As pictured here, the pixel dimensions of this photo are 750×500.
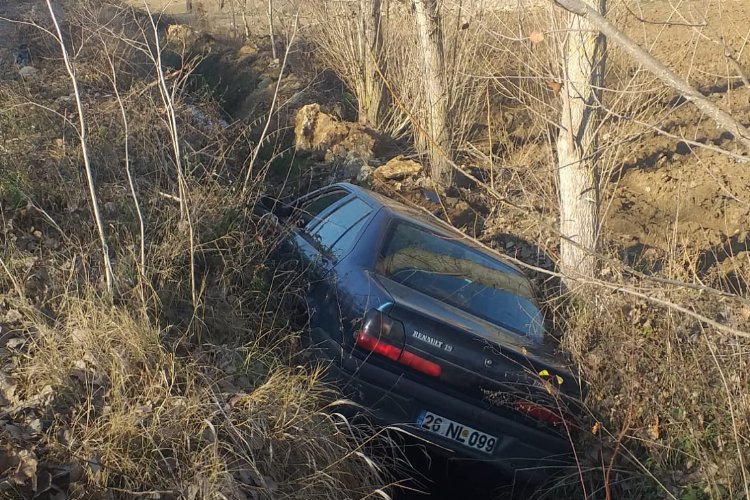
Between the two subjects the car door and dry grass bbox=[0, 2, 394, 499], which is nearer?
dry grass bbox=[0, 2, 394, 499]

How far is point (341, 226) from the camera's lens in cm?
549

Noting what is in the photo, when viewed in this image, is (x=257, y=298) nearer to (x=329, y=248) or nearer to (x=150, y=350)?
(x=329, y=248)

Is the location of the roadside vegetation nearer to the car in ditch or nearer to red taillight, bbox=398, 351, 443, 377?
the car in ditch

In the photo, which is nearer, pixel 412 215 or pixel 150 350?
pixel 150 350

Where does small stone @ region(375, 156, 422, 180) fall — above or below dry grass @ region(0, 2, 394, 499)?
below

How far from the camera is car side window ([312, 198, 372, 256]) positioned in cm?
515

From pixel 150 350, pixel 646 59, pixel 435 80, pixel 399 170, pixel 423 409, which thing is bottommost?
pixel 399 170

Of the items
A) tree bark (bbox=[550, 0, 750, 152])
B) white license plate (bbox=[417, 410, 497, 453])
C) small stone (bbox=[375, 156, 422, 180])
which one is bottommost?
small stone (bbox=[375, 156, 422, 180])

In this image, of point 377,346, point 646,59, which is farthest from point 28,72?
point 646,59

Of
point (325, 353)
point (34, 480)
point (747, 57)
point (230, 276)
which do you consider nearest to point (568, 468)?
point (325, 353)

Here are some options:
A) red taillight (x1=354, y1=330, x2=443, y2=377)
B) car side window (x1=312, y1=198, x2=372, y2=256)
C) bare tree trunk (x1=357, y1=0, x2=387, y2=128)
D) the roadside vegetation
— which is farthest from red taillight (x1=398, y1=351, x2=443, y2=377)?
bare tree trunk (x1=357, y1=0, x2=387, y2=128)

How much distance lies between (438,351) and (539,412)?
74 centimetres

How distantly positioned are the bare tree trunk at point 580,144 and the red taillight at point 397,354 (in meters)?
2.05

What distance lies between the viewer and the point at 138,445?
3.71 m
